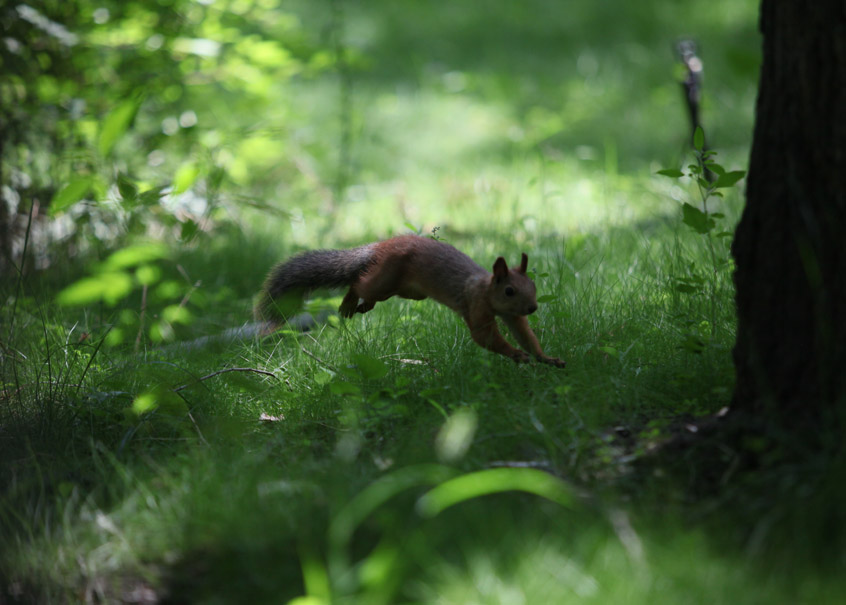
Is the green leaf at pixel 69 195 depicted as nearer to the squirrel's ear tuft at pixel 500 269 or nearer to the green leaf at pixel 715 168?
the squirrel's ear tuft at pixel 500 269

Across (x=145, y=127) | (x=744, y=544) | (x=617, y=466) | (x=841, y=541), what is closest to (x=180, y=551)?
(x=617, y=466)

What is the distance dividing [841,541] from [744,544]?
20cm

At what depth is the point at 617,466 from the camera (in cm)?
211

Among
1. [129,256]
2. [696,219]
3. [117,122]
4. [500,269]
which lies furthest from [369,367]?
[696,219]

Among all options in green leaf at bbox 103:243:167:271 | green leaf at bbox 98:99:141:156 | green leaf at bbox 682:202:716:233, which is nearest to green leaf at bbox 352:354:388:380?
green leaf at bbox 103:243:167:271

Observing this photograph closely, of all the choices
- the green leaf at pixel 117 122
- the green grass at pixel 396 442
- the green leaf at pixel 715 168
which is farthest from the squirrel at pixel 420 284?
the green leaf at pixel 117 122

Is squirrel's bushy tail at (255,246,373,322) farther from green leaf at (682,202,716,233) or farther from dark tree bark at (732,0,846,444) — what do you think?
dark tree bark at (732,0,846,444)

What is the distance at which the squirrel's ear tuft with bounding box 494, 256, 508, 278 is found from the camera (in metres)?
2.77

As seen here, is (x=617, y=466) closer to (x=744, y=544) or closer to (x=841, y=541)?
(x=744, y=544)

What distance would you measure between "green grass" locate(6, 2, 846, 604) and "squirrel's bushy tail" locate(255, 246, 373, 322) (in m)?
0.17

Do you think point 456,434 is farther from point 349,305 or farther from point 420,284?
point 349,305

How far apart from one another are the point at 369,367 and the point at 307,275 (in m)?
0.88

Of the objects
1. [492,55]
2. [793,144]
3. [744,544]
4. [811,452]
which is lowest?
[744,544]

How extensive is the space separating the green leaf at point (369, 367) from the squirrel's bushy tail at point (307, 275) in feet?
2.36
